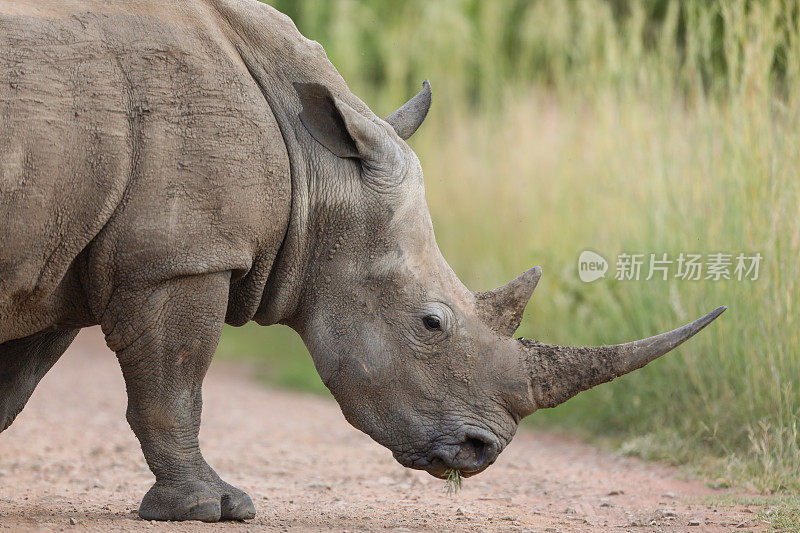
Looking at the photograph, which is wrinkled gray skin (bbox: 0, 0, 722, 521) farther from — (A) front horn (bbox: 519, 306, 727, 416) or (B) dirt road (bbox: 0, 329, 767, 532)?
(B) dirt road (bbox: 0, 329, 767, 532)

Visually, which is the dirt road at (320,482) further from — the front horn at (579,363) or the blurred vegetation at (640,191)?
the front horn at (579,363)

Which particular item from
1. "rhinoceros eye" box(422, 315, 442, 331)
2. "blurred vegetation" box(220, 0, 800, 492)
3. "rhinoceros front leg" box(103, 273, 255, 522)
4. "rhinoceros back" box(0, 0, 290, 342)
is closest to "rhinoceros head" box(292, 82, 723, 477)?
"rhinoceros eye" box(422, 315, 442, 331)

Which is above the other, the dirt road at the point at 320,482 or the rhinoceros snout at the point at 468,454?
the rhinoceros snout at the point at 468,454

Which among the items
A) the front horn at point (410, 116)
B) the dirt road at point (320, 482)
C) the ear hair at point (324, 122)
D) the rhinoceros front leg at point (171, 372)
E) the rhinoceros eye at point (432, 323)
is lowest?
the dirt road at point (320, 482)

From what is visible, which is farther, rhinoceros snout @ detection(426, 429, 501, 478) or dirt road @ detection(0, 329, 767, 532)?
dirt road @ detection(0, 329, 767, 532)

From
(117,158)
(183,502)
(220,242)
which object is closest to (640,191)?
(220,242)

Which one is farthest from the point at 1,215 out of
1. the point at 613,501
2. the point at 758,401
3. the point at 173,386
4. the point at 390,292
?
the point at 758,401

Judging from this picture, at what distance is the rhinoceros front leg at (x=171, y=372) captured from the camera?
3.93m

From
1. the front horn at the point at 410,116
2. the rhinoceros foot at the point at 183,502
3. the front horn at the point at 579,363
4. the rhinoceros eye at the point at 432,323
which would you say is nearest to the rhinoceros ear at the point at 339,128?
the front horn at the point at 410,116

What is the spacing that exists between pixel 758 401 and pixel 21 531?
163 inches

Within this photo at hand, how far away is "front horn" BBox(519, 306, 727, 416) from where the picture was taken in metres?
4.16

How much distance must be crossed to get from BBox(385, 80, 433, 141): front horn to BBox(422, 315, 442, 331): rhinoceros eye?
916 mm

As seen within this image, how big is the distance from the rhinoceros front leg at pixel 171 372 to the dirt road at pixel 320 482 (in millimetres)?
122

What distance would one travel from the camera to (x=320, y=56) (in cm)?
448
